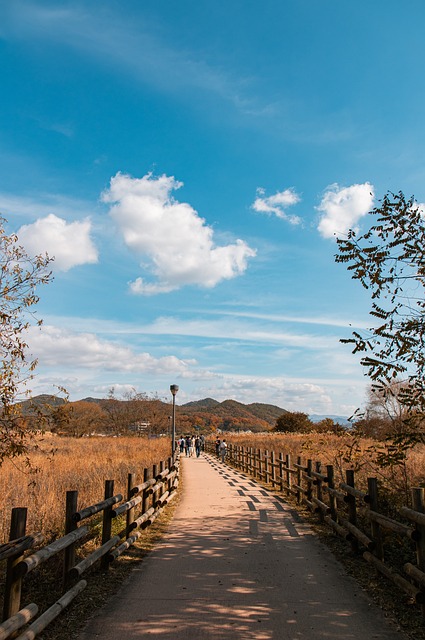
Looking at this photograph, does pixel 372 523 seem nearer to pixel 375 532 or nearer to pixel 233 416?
pixel 375 532

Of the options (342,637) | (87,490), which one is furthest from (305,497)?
(342,637)

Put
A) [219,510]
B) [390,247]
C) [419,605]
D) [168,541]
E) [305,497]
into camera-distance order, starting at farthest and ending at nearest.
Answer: [305,497] < [219,510] < [168,541] < [390,247] < [419,605]

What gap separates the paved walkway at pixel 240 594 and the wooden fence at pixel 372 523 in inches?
18.4

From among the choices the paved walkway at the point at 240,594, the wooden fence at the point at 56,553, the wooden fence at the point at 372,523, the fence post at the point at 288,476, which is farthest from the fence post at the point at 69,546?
the fence post at the point at 288,476

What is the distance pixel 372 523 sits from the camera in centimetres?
647

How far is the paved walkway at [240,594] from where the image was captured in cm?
455

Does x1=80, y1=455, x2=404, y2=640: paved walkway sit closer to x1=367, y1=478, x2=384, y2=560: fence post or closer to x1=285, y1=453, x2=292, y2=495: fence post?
x1=367, y1=478, x2=384, y2=560: fence post

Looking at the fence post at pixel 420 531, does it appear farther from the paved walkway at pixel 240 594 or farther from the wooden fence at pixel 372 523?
the paved walkway at pixel 240 594

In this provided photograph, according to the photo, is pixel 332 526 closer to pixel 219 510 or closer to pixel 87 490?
pixel 219 510

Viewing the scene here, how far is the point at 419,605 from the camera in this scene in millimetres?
5098

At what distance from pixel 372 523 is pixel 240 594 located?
214 centimetres

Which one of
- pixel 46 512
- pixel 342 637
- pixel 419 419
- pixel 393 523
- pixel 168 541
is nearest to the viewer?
pixel 342 637

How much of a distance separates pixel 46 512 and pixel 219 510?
4231 millimetres

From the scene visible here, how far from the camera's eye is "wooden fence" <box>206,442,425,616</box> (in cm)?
490
